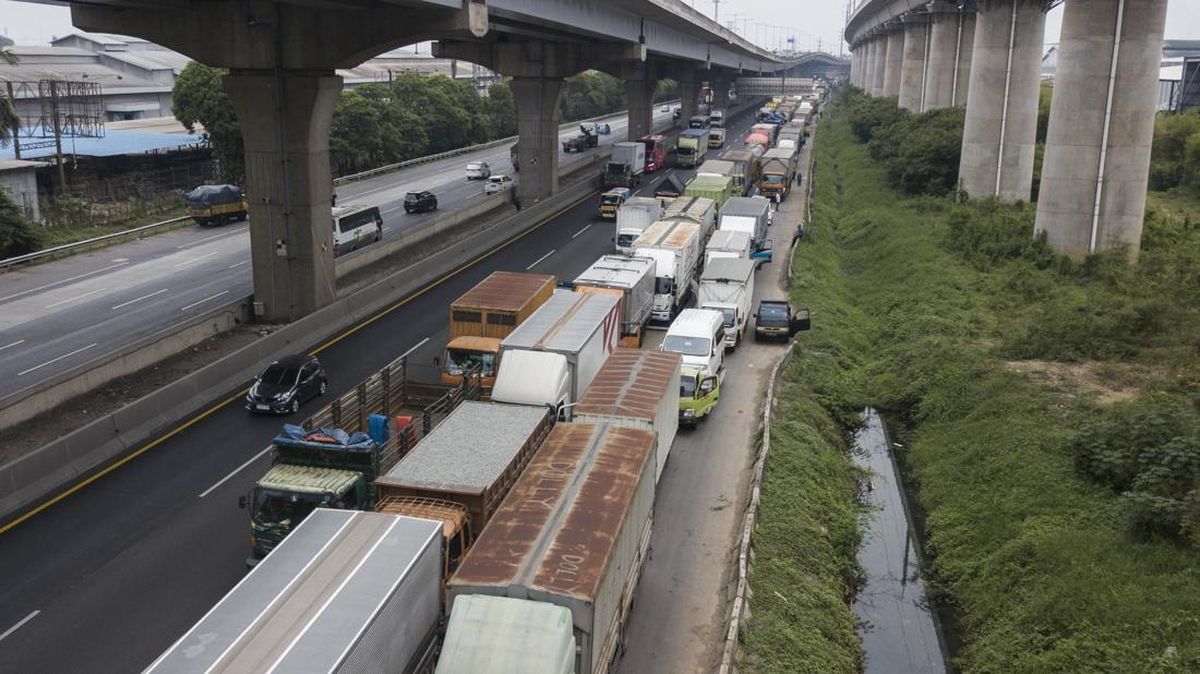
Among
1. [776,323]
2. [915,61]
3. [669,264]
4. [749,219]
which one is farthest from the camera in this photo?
[915,61]

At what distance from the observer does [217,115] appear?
7625cm

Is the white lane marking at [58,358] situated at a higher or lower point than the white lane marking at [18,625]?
higher

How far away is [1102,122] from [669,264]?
1938cm

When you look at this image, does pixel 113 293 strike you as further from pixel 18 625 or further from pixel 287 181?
pixel 18 625

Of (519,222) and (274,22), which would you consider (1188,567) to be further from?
(519,222)

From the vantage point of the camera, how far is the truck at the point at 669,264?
40.9 metres

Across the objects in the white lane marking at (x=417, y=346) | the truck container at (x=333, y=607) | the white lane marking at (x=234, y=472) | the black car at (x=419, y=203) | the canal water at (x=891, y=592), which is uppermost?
the black car at (x=419, y=203)

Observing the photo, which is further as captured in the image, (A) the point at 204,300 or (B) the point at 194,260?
(B) the point at 194,260

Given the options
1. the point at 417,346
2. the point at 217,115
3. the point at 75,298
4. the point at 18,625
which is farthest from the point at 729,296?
the point at 217,115

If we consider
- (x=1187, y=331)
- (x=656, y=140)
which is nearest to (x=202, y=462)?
(x=1187, y=331)

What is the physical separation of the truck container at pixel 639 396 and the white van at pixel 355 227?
1071 inches

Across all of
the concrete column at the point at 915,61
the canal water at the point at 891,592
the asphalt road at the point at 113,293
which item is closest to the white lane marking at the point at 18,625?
the asphalt road at the point at 113,293

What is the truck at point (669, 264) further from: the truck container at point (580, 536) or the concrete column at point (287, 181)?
the truck container at point (580, 536)

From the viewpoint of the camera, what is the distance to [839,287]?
166 ft
